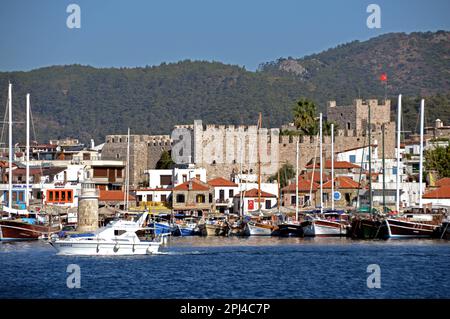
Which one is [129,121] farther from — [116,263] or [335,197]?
[116,263]

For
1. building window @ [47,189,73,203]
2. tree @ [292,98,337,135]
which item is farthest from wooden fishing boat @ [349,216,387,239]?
tree @ [292,98,337,135]

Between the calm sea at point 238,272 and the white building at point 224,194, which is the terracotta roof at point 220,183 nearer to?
the white building at point 224,194

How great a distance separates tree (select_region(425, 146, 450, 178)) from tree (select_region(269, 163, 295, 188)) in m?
11.8

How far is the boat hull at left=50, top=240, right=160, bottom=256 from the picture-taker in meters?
48.8

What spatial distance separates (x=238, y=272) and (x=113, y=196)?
40.5 metres

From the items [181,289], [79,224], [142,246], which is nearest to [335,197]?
[79,224]

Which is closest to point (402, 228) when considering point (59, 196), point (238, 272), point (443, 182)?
point (238, 272)

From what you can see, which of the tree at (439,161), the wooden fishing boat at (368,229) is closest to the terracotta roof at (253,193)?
the wooden fishing boat at (368,229)

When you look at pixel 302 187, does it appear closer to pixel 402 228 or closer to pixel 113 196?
pixel 113 196

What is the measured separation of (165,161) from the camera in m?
94.2

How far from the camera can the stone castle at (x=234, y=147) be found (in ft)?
301

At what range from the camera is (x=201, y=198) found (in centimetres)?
8312

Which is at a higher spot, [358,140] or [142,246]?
[358,140]
